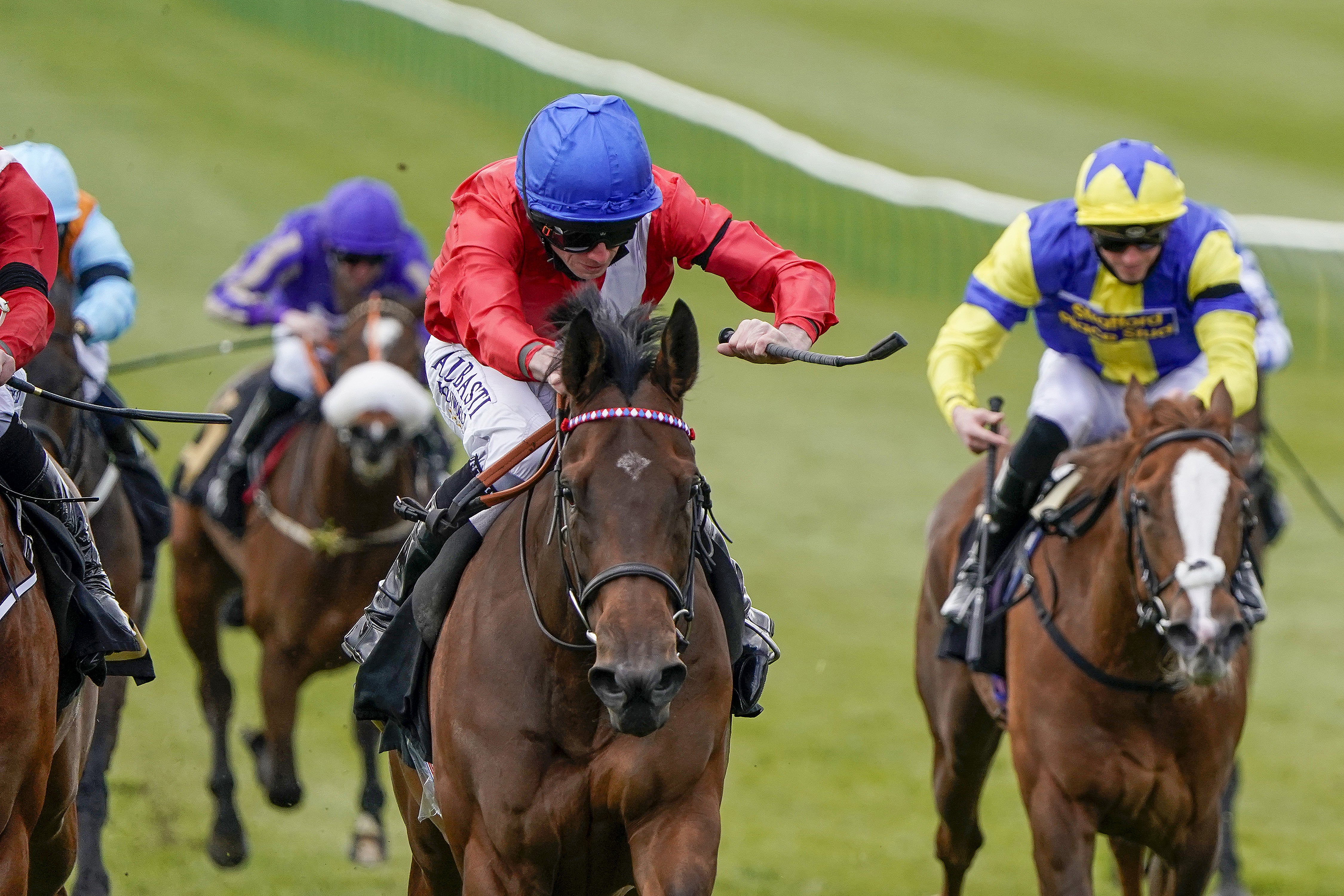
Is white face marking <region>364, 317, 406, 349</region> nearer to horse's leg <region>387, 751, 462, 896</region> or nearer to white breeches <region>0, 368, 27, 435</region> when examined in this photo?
horse's leg <region>387, 751, 462, 896</region>

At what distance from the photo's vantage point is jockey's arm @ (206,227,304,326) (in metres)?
9.11

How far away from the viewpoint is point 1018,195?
18.0 m

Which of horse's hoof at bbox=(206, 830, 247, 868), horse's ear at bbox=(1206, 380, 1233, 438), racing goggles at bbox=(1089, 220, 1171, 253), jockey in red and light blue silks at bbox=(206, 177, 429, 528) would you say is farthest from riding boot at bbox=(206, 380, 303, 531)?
horse's ear at bbox=(1206, 380, 1233, 438)

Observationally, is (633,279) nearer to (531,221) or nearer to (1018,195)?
(531,221)

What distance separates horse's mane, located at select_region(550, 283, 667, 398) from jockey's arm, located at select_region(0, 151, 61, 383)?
1265 mm

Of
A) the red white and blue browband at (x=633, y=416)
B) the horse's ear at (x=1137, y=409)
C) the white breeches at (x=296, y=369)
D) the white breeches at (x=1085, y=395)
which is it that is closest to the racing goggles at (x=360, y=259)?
the white breeches at (x=296, y=369)

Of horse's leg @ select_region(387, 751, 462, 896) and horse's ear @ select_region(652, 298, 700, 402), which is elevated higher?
horse's ear @ select_region(652, 298, 700, 402)

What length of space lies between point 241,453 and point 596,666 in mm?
5327

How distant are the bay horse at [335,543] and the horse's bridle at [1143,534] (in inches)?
129

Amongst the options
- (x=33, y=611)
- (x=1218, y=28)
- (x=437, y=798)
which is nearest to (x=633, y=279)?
(x=437, y=798)

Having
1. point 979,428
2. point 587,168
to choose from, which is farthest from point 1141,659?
point 587,168

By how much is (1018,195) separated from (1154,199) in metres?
12.3

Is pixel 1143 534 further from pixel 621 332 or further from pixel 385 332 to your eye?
pixel 385 332

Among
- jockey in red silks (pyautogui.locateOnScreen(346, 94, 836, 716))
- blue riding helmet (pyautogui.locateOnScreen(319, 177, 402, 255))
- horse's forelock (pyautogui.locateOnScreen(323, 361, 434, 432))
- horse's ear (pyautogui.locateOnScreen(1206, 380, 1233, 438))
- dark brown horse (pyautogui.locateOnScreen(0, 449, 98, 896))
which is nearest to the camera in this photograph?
jockey in red silks (pyautogui.locateOnScreen(346, 94, 836, 716))
